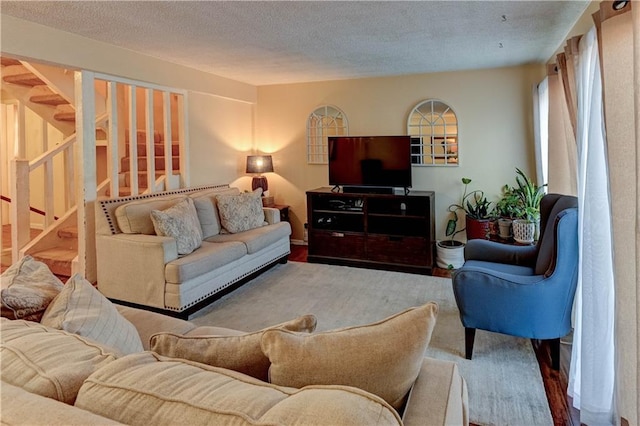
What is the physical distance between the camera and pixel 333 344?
100cm

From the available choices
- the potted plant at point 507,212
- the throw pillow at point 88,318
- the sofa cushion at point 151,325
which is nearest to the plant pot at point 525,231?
the potted plant at point 507,212

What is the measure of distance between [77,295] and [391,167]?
3.95 meters

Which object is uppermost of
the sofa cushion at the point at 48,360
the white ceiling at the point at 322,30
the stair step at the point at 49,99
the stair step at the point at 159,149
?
the white ceiling at the point at 322,30

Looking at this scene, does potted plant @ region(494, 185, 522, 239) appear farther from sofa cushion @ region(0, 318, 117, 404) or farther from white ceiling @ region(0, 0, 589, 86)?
sofa cushion @ region(0, 318, 117, 404)

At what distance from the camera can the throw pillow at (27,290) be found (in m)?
1.38

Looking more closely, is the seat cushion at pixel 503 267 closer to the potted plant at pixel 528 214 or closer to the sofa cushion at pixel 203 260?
the potted plant at pixel 528 214

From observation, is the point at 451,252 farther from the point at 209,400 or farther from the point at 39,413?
the point at 39,413

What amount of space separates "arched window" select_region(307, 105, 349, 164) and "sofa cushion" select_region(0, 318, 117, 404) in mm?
4770

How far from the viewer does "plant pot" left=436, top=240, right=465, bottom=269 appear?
4.69 meters

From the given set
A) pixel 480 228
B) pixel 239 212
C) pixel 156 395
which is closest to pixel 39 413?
pixel 156 395

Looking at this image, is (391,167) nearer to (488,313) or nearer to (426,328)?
(488,313)

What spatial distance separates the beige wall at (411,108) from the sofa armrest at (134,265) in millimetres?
2843

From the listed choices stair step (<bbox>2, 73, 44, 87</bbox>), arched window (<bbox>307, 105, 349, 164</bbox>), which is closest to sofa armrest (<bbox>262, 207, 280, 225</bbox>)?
arched window (<bbox>307, 105, 349, 164</bbox>)

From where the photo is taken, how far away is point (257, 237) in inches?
168
